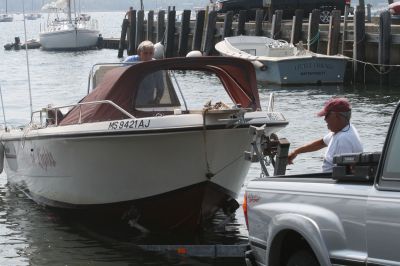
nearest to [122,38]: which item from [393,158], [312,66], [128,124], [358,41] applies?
[312,66]

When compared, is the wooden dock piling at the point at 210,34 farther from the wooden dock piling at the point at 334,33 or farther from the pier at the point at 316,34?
the wooden dock piling at the point at 334,33

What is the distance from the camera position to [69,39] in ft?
249

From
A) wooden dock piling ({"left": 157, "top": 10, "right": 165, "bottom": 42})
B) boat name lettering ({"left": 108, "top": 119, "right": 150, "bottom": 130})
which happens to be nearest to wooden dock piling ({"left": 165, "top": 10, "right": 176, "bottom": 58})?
wooden dock piling ({"left": 157, "top": 10, "right": 165, "bottom": 42})

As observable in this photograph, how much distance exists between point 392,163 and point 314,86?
28.3 metres

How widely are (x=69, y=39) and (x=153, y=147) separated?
65.8 meters

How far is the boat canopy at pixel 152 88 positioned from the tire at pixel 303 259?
5131mm

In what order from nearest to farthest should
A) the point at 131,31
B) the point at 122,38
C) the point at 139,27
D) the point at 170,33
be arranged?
1. the point at 170,33
2. the point at 139,27
3. the point at 131,31
4. the point at 122,38

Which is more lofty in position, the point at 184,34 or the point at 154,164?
the point at 154,164

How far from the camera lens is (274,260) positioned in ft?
23.1

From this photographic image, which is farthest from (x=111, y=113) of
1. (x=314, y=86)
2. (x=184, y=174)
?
(x=314, y=86)

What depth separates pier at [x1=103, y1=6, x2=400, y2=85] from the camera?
107 ft

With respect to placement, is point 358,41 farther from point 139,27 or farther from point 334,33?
point 139,27

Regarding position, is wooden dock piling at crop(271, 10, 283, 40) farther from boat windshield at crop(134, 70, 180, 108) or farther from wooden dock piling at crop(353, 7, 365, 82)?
boat windshield at crop(134, 70, 180, 108)

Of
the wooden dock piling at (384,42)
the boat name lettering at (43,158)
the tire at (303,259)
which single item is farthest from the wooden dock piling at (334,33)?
the tire at (303,259)
